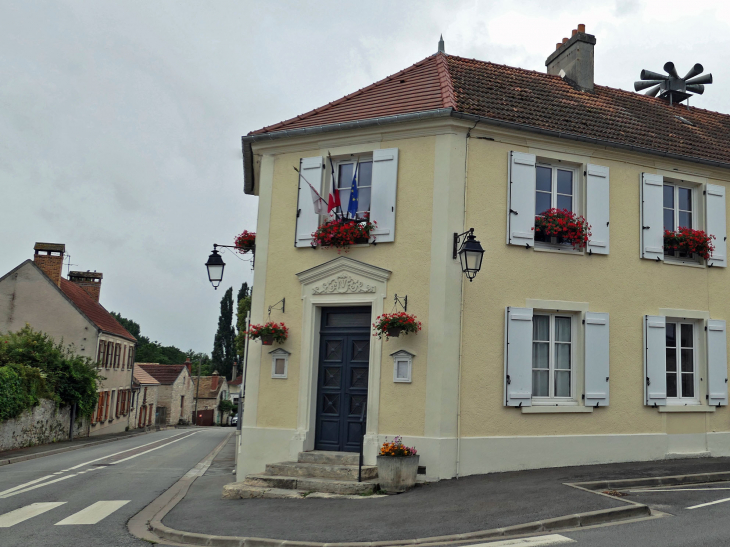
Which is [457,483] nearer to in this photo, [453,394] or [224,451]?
[453,394]

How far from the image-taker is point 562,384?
37.3 ft

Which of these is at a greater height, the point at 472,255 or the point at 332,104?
the point at 332,104

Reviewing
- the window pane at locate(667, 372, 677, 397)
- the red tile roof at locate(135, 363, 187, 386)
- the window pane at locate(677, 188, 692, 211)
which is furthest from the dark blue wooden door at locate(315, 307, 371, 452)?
the red tile roof at locate(135, 363, 187, 386)

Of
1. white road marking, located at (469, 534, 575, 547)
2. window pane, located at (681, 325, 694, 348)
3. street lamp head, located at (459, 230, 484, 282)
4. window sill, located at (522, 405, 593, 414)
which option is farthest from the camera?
window pane, located at (681, 325, 694, 348)

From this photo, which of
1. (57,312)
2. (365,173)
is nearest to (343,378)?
(365,173)

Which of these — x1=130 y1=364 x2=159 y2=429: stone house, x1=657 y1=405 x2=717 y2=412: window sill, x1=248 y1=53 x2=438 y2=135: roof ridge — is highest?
x1=248 y1=53 x2=438 y2=135: roof ridge

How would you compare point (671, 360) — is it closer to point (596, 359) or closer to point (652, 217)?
point (596, 359)

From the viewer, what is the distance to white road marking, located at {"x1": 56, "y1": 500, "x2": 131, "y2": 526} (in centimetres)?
910

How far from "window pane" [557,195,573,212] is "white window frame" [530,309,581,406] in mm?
1924

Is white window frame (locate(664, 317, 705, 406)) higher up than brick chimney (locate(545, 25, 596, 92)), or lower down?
lower down

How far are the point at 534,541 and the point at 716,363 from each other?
7.14m

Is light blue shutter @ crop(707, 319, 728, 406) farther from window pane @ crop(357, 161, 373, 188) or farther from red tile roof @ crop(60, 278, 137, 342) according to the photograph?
red tile roof @ crop(60, 278, 137, 342)

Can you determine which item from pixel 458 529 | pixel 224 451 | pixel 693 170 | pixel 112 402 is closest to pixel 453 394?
pixel 458 529

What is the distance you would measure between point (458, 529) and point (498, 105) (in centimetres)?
752
